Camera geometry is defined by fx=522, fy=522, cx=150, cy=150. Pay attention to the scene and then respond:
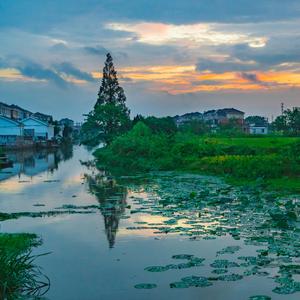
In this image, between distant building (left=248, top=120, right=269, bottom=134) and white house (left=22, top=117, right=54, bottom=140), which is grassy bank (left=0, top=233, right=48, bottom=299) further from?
distant building (left=248, top=120, right=269, bottom=134)

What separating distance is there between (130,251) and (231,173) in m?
18.0

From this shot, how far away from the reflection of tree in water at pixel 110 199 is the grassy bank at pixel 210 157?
20.2ft

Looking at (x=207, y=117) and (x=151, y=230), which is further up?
(x=207, y=117)

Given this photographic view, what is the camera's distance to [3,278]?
8.94m

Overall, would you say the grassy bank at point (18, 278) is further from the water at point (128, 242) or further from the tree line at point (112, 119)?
the tree line at point (112, 119)

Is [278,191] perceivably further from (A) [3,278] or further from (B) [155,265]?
(A) [3,278]

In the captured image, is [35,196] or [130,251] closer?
[130,251]

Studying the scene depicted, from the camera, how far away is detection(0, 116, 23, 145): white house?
77825 mm

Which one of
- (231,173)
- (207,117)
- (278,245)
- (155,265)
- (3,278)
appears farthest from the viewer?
(207,117)

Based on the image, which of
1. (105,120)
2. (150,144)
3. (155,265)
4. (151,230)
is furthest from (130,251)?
(105,120)

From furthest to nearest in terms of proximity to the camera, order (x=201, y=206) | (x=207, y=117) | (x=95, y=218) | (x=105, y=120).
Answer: (x=207, y=117) < (x=105, y=120) < (x=201, y=206) < (x=95, y=218)

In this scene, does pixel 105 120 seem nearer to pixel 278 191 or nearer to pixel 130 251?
pixel 278 191

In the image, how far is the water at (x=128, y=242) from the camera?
9.90 meters

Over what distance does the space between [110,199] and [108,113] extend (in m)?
44.9
